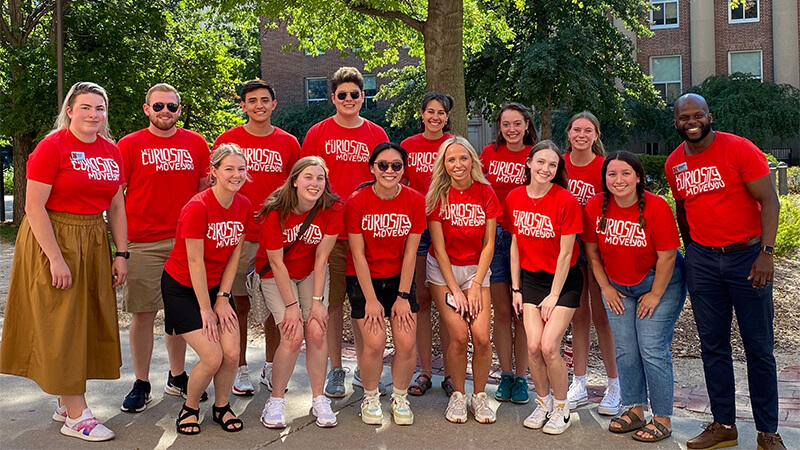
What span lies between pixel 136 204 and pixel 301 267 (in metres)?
1.29

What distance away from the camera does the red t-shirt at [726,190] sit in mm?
4180

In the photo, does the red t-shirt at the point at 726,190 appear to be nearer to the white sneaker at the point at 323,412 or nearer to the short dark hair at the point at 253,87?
the white sneaker at the point at 323,412

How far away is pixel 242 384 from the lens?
539 centimetres

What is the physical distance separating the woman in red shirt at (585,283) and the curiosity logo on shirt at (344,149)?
5.11 feet

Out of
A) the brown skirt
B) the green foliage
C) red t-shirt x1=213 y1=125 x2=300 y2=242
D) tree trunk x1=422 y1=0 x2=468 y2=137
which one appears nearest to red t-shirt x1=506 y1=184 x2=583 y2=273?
red t-shirt x1=213 y1=125 x2=300 y2=242

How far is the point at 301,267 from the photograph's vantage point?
491 centimetres

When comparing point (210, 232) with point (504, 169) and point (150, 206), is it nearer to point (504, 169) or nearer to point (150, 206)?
point (150, 206)

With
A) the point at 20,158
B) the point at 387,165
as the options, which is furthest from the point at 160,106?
the point at 20,158

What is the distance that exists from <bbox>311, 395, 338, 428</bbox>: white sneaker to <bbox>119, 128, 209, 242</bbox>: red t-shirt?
63.2 inches

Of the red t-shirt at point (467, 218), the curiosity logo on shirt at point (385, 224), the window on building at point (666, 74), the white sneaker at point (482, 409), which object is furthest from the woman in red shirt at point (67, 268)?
the window on building at point (666, 74)

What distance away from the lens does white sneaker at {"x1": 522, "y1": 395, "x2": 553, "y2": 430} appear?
464 centimetres

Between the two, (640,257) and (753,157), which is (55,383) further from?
(753,157)

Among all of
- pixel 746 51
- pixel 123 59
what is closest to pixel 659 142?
pixel 746 51

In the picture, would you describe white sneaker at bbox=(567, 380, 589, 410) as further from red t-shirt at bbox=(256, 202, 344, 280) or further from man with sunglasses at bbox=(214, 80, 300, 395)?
man with sunglasses at bbox=(214, 80, 300, 395)
